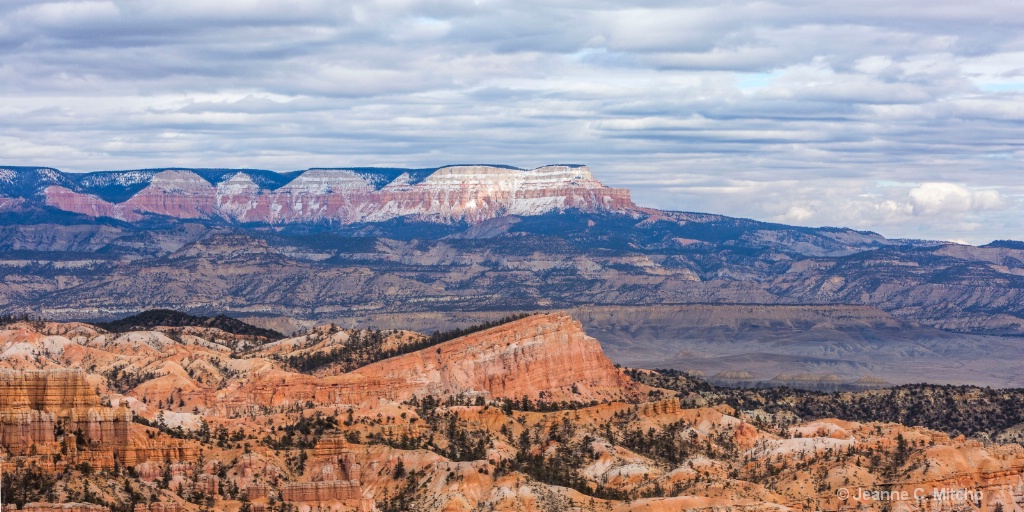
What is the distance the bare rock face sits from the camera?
139250 mm

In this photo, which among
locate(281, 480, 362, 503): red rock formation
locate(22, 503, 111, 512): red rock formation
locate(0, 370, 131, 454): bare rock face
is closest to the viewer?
locate(22, 503, 111, 512): red rock formation

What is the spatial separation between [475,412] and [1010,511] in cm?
5907

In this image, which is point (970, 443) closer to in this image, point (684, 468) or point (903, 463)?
point (903, 463)

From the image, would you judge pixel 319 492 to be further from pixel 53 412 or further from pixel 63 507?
pixel 63 507

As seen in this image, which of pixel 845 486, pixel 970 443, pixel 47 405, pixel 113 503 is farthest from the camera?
pixel 970 443

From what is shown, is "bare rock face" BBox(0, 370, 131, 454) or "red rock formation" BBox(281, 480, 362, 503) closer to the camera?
"bare rock face" BBox(0, 370, 131, 454)

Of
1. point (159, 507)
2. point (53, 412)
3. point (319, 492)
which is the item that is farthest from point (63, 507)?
point (319, 492)

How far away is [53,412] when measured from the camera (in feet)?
472

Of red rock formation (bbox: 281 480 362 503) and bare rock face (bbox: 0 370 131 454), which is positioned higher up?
bare rock face (bbox: 0 370 131 454)

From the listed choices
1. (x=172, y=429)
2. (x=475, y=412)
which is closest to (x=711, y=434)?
(x=475, y=412)

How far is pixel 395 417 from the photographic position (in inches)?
7264

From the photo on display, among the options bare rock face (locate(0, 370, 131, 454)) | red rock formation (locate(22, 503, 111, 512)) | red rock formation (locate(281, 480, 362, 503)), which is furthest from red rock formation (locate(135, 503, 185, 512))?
red rock formation (locate(281, 480, 362, 503))

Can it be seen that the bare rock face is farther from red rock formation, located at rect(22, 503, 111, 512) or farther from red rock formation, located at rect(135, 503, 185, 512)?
red rock formation, located at rect(22, 503, 111, 512)

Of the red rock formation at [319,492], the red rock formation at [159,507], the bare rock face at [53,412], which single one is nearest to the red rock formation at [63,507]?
the red rock formation at [159,507]
